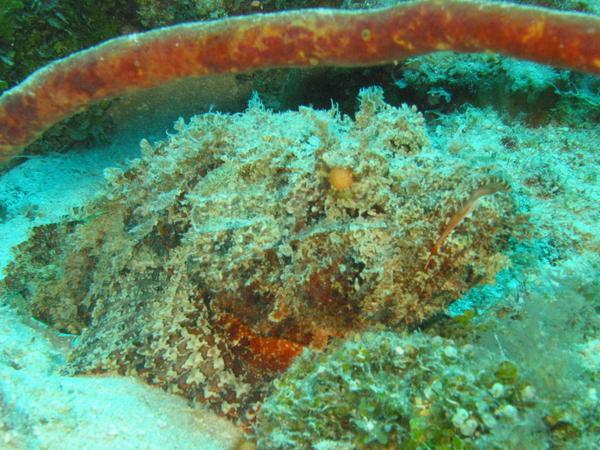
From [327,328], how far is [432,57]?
12.6 feet

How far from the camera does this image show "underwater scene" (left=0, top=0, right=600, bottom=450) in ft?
7.25

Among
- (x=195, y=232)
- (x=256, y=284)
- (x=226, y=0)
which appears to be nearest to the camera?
(x=256, y=284)

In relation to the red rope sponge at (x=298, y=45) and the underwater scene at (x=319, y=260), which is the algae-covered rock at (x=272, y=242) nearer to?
the underwater scene at (x=319, y=260)

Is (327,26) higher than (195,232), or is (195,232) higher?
(327,26)

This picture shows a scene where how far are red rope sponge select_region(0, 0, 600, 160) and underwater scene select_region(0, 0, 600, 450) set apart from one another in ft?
0.04

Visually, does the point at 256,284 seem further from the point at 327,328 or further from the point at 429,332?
the point at 429,332

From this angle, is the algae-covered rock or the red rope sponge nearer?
the red rope sponge

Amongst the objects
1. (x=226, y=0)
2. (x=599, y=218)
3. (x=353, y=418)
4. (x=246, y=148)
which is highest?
(x=226, y=0)

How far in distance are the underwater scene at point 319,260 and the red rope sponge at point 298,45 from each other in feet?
0.04

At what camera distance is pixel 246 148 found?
3.49 metres

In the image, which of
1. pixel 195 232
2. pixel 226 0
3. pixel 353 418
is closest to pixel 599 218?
pixel 353 418

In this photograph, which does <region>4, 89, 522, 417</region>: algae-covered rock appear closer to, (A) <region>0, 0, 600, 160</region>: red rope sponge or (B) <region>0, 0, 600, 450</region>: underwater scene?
(B) <region>0, 0, 600, 450</region>: underwater scene

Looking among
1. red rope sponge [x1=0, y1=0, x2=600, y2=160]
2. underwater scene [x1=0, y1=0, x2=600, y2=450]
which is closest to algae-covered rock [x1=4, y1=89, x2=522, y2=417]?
underwater scene [x1=0, y1=0, x2=600, y2=450]

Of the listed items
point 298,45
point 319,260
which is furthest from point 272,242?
point 298,45
